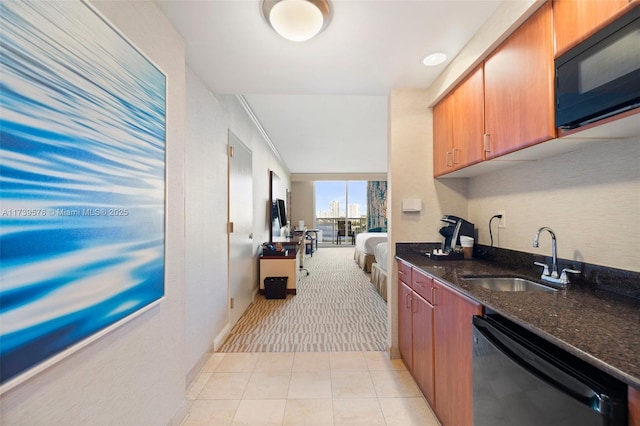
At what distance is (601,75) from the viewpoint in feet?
3.17

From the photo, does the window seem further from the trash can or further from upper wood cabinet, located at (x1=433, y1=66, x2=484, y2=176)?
upper wood cabinet, located at (x1=433, y1=66, x2=484, y2=176)

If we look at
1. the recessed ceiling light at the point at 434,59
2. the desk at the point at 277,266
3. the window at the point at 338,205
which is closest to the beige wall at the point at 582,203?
the recessed ceiling light at the point at 434,59

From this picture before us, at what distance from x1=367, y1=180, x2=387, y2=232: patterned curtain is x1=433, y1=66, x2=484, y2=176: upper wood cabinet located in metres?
7.49

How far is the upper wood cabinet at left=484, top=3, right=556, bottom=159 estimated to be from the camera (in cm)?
122

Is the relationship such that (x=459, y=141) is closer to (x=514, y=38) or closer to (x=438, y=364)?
(x=514, y=38)

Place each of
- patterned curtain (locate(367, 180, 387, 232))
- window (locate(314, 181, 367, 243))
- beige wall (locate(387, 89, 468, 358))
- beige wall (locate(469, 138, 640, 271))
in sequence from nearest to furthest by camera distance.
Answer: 1. beige wall (locate(469, 138, 640, 271))
2. beige wall (locate(387, 89, 468, 358))
3. patterned curtain (locate(367, 180, 387, 232))
4. window (locate(314, 181, 367, 243))

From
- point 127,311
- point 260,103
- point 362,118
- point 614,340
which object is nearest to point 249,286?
point 260,103

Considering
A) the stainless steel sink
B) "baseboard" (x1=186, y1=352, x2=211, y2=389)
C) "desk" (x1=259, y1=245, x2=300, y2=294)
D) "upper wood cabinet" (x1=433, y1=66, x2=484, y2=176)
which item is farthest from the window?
the stainless steel sink

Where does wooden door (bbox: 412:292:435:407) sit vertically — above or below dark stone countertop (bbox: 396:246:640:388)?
below

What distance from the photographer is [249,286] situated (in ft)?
12.3

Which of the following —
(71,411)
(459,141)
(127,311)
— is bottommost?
(71,411)

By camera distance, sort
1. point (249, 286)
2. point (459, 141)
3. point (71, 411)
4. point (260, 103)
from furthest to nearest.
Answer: point (249, 286) < point (260, 103) < point (459, 141) < point (71, 411)

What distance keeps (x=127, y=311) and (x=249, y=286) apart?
2.68 metres

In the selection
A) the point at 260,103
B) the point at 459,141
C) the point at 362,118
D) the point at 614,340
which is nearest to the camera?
the point at 614,340
